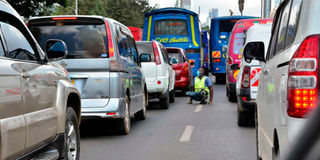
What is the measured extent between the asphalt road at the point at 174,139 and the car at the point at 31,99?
1.55m

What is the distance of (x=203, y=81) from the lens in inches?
625

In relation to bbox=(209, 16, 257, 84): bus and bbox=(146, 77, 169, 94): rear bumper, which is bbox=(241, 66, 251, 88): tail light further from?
bbox=(209, 16, 257, 84): bus

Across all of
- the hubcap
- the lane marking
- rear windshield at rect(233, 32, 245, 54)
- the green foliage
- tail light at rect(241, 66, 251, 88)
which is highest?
the green foliage

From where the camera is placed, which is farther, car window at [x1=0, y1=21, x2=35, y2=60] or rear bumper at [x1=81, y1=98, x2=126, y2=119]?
rear bumper at [x1=81, y1=98, x2=126, y2=119]

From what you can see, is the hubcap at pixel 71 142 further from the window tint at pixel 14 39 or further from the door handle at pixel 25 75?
the door handle at pixel 25 75

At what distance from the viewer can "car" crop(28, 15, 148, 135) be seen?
7879 mm

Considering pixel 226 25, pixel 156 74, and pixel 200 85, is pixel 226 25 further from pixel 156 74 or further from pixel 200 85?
pixel 156 74

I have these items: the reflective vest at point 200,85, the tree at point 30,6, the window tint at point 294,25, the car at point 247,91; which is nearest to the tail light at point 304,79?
the window tint at point 294,25

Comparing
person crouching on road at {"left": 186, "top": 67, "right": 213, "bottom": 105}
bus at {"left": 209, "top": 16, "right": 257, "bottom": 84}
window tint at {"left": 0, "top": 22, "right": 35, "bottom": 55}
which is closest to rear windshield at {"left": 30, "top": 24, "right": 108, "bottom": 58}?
window tint at {"left": 0, "top": 22, "right": 35, "bottom": 55}

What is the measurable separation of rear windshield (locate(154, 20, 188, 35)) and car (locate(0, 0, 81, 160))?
20.1 metres

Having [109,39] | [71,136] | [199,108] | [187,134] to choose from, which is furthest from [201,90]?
[71,136]

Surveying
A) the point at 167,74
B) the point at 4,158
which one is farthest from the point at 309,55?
the point at 167,74

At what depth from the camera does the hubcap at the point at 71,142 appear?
5141 millimetres

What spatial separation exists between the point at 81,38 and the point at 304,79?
5.88 m
